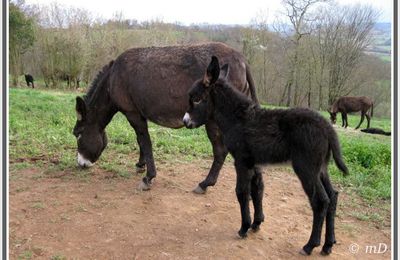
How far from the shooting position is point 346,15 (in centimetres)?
3067

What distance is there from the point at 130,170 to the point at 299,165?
10.8 feet

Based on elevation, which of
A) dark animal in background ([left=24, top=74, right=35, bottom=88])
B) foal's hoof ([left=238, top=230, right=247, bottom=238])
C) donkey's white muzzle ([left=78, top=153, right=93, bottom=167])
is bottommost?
foal's hoof ([left=238, top=230, right=247, bottom=238])

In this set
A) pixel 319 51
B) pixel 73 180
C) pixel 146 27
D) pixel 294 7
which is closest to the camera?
pixel 73 180

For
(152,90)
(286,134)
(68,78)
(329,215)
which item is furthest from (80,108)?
(68,78)

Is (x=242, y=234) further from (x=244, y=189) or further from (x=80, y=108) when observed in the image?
(x=80, y=108)

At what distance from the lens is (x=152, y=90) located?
16.3 feet

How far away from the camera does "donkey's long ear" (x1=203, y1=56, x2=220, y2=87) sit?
3783 millimetres

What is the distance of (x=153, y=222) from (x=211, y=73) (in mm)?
1733

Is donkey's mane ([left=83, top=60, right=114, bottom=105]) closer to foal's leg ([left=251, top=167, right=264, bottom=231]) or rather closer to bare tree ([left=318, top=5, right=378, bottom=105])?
foal's leg ([left=251, top=167, right=264, bottom=231])

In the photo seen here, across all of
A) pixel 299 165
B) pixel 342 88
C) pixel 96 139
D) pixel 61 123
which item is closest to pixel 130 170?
pixel 96 139

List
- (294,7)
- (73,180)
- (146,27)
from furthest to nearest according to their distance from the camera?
A: 1. (294,7)
2. (146,27)
3. (73,180)

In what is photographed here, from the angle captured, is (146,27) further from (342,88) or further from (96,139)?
(96,139)

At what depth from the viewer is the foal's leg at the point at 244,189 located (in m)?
3.74

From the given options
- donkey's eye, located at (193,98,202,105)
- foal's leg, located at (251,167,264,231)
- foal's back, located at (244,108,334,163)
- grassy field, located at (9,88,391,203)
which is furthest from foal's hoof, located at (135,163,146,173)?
foal's back, located at (244,108,334,163)
